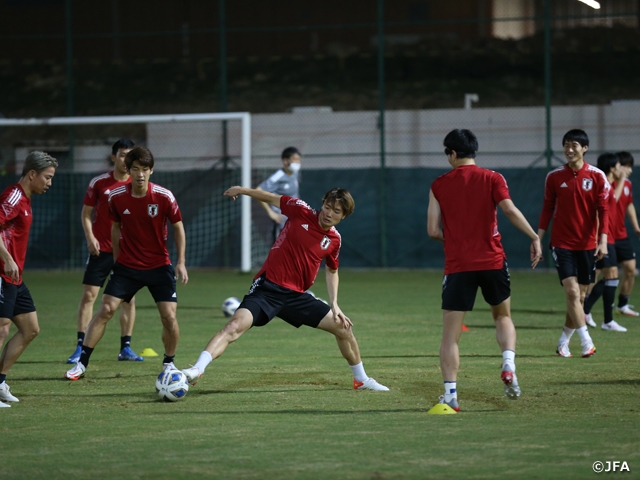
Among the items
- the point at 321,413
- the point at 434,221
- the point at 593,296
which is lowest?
the point at 321,413

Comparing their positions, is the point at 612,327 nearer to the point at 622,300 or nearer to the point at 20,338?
the point at 622,300

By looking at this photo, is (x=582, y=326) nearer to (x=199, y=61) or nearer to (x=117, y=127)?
(x=117, y=127)

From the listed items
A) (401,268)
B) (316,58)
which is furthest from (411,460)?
(316,58)

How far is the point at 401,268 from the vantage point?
23.0 m

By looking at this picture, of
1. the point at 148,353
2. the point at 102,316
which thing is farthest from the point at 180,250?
the point at 148,353

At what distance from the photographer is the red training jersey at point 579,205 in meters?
9.85

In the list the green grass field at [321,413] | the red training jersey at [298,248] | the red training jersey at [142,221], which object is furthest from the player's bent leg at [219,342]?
the red training jersey at [142,221]

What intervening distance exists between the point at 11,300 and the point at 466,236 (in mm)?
3443

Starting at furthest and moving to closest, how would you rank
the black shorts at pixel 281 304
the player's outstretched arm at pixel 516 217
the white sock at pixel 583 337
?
the white sock at pixel 583 337, the black shorts at pixel 281 304, the player's outstretched arm at pixel 516 217

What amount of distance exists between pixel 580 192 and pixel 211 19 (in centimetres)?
3072

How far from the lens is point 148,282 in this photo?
8.55 metres

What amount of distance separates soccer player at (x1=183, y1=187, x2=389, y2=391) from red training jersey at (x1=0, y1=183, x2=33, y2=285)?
61.0 inches

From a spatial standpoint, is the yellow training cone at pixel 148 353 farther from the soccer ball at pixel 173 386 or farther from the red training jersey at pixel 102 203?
the soccer ball at pixel 173 386

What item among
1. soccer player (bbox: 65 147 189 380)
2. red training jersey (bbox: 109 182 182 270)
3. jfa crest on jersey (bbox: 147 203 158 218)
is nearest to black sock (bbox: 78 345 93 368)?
soccer player (bbox: 65 147 189 380)
